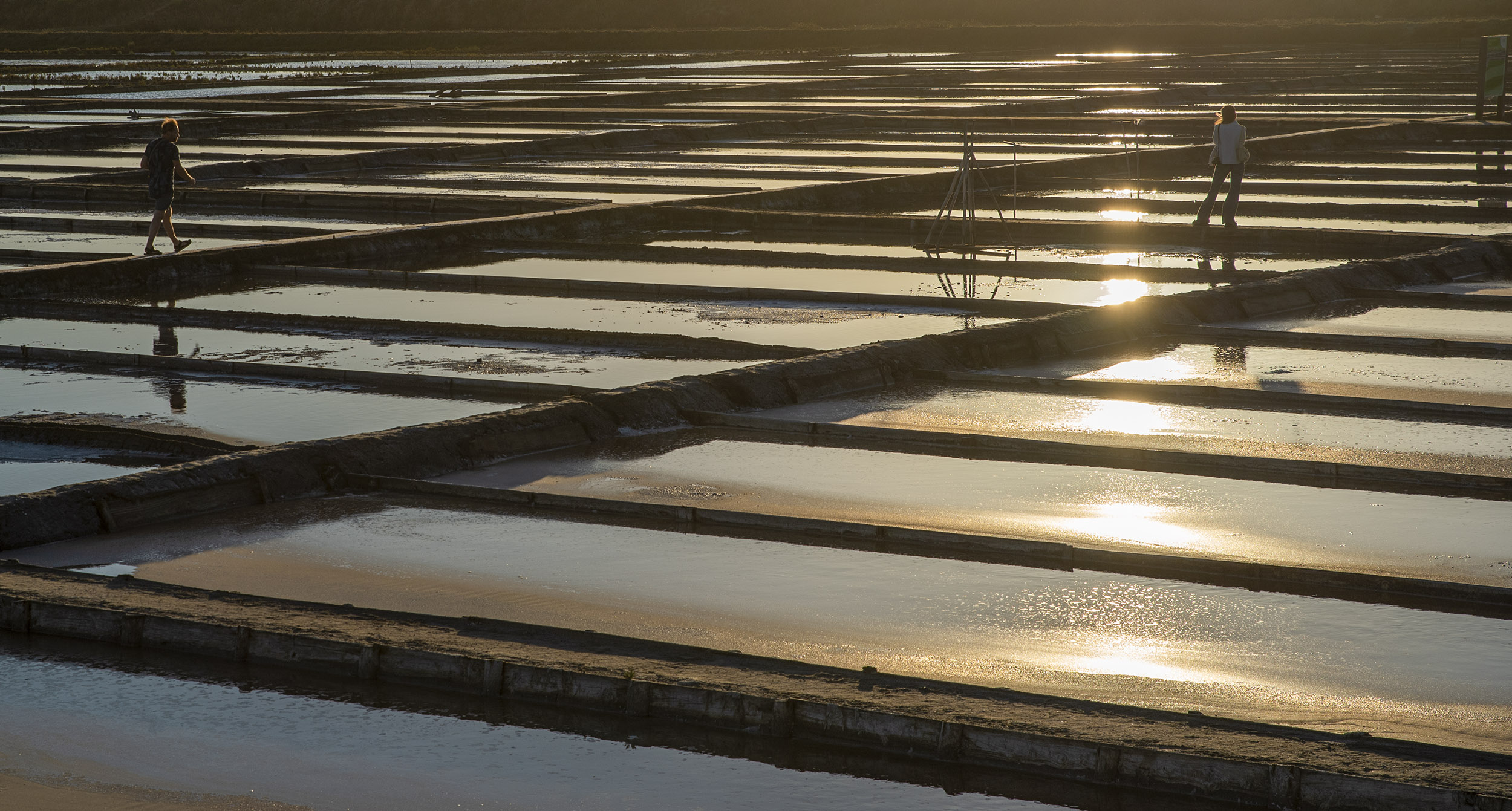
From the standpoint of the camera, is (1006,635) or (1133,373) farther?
(1133,373)

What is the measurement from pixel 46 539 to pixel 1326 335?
7124 mm

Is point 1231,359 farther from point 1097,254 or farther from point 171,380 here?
point 171,380

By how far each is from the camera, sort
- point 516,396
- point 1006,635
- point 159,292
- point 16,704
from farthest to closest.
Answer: point 159,292, point 516,396, point 1006,635, point 16,704

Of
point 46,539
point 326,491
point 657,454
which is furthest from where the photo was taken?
point 657,454

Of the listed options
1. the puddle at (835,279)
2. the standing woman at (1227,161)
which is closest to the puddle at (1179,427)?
the puddle at (835,279)

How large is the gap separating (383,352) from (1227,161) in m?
8.31

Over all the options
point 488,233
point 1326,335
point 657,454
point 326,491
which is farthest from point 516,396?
point 488,233

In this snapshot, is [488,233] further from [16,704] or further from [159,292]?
[16,704]

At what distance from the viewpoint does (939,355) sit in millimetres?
9352

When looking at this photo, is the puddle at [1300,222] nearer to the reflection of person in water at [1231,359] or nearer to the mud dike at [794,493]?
the mud dike at [794,493]

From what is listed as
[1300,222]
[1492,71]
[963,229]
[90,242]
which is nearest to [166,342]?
[90,242]

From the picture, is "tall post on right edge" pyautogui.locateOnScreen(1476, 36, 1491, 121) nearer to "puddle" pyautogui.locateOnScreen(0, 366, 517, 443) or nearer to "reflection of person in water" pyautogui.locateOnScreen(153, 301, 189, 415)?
"reflection of person in water" pyautogui.locateOnScreen(153, 301, 189, 415)

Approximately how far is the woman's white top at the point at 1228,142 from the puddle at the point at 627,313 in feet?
16.2

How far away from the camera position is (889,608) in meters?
5.25
